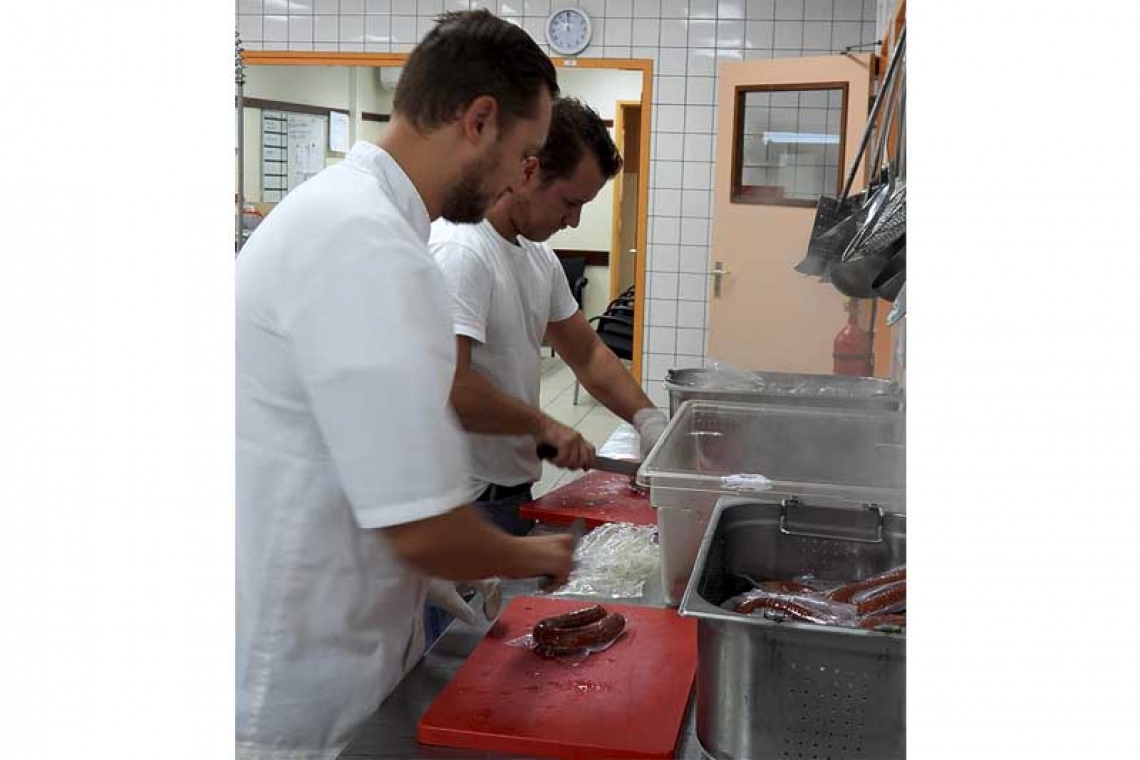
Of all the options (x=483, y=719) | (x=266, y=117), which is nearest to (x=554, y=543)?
(x=483, y=719)

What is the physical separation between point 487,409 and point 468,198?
0.55 m

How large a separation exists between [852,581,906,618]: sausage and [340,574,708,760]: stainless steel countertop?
17 centimetres

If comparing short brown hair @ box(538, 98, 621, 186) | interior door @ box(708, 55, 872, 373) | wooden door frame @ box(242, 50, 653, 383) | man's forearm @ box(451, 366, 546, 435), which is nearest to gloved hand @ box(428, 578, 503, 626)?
man's forearm @ box(451, 366, 546, 435)

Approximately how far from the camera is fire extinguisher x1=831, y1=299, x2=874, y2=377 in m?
2.50

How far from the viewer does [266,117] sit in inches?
104

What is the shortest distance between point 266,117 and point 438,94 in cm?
188

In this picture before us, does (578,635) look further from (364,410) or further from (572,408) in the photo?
(572,408)

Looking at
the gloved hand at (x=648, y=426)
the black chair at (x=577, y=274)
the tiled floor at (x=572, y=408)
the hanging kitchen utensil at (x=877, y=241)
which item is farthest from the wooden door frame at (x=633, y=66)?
the hanging kitchen utensil at (x=877, y=241)

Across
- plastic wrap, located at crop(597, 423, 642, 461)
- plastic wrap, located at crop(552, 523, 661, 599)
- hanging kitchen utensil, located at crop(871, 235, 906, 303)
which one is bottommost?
plastic wrap, located at crop(552, 523, 661, 599)

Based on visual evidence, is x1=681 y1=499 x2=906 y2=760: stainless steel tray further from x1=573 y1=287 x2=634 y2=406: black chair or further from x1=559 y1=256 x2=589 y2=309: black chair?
x1=559 y1=256 x2=589 y2=309: black chair

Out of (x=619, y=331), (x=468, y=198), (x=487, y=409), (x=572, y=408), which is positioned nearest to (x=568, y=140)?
(x=487, y=409)

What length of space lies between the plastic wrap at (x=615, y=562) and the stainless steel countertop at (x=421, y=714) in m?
0.16

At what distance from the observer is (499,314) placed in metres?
1.63
